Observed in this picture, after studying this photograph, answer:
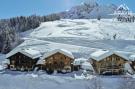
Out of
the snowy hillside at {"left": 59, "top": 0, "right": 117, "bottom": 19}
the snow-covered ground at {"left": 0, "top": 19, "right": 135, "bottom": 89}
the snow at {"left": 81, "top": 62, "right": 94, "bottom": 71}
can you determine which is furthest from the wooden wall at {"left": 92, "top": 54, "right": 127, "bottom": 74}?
the snowy hillside at {"left": 59, "top": 0, "right": 117, "bottom": 19}

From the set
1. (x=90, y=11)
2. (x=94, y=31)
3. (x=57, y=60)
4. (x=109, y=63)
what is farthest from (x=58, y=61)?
(x=90, y=11)

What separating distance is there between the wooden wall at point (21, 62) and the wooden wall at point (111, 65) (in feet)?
30.7

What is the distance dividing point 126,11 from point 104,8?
44.7m

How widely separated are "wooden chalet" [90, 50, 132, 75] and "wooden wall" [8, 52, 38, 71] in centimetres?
923

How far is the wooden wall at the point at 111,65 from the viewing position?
45.9m

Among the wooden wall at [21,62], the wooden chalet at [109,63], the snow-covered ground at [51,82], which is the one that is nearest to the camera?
the snow-covered ground at [51,82]

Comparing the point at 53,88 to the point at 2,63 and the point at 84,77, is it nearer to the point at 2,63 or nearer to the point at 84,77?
the point at 84,77

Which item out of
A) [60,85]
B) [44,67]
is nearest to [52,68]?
[44,67]

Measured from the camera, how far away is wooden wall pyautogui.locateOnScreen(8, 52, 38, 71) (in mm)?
48250

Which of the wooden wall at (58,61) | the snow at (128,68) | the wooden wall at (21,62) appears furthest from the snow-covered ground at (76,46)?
the snow at (128,68)

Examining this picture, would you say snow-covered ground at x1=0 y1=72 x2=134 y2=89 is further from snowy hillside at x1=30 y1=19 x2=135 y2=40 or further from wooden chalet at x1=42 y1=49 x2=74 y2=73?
snowy hillside at x1=30 y1=19 x2=135 y2=40

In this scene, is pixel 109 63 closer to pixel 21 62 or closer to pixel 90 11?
pixel 21 62

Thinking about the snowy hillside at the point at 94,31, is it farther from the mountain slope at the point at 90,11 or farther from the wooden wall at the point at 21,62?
the mountain slope at the point at 90,11

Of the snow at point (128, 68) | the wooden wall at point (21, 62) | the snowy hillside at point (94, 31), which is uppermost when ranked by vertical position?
the snowy hillside at point (94, 31)
